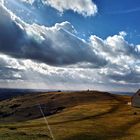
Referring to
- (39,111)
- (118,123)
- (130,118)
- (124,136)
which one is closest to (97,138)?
(124,136)

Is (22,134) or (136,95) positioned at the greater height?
(136,95)

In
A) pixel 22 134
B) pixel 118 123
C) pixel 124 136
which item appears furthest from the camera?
pixel 118 123

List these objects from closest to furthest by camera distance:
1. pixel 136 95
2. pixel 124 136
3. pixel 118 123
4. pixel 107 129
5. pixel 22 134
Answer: pixel 22 134
pixel 124 136
pixel 107 129
pixel 118 123
pixel 136 95

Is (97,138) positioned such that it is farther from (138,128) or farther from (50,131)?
(138,128)

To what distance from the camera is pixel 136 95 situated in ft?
479

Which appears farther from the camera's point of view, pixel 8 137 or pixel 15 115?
pixel 15 115

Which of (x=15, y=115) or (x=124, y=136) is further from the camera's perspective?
(x=15, y=115)

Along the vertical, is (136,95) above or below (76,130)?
above

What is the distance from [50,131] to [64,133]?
3.79 meters

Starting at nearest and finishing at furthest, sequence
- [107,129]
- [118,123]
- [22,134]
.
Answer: [22,134] → [107,129] → [118,123]

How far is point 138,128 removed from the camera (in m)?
81.2

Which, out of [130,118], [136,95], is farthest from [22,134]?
[136,95]

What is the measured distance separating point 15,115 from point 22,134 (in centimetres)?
12595

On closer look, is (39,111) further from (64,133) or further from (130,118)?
(64,133)
